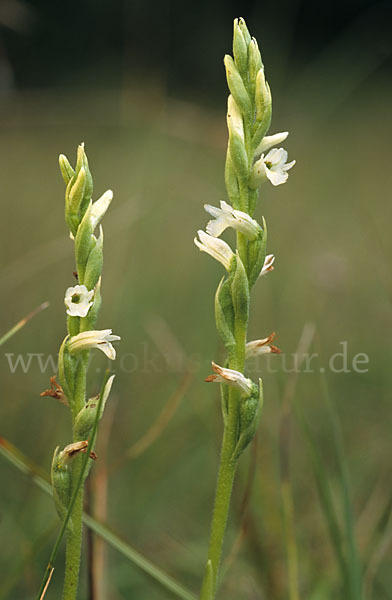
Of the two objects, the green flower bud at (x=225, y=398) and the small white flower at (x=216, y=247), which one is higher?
the small white flower at (x=216, y=247)

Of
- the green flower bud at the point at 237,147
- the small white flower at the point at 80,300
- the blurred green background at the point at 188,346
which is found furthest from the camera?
the blurred green background at the point at 188,346

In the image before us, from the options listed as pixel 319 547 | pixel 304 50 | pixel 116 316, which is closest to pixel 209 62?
pixel 304 50

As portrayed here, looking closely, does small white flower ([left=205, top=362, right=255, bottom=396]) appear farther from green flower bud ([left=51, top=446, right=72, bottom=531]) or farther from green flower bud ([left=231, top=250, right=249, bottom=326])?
green flower bud ([left=51, top=446, right=72, bottom=531])

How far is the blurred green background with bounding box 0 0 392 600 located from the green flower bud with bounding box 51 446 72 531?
265mm

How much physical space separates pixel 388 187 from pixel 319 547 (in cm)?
533

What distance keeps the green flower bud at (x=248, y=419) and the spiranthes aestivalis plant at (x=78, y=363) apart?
194 millimetres

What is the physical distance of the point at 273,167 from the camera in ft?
3.38

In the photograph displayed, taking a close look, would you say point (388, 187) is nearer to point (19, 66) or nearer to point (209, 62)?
point (209, 62)

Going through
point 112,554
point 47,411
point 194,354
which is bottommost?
point 112,554

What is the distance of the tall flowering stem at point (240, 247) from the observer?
3.14 ft

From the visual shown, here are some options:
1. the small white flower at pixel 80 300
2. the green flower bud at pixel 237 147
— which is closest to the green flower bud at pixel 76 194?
the small white flower at pixel 80 300

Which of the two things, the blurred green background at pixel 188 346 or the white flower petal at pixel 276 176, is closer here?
the white flower petal at pixel 276 176

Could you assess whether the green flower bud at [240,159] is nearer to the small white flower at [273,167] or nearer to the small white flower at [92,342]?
the small white flower at [273,167]

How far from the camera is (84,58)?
8055 mm
